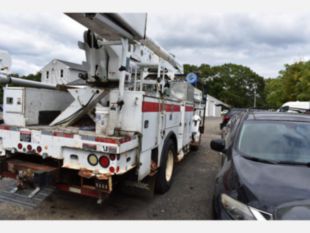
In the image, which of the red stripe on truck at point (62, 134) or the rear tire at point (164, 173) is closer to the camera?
the red stripe on truck at point (62, 134)

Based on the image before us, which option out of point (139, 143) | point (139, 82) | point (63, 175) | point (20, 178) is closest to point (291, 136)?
point (139, 143)

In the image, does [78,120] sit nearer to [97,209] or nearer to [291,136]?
[97,209]

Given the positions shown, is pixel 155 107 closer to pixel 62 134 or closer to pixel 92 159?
pixel 92 159

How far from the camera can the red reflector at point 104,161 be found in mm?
3028

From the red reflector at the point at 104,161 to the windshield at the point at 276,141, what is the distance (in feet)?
5.37

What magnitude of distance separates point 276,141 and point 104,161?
2.18 metres

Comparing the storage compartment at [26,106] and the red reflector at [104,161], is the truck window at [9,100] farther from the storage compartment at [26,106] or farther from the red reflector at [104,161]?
the red reflector at [104,161]

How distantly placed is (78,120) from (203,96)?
5.78 m

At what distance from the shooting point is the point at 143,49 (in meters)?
4.68

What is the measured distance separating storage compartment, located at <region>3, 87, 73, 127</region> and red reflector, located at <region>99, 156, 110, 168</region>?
1.48 meters

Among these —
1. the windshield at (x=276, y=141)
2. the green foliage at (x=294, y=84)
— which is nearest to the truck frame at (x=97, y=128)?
the windshield at (x=276, y=141)

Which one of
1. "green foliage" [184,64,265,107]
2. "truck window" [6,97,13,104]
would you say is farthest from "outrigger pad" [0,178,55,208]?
"green foliage" [184,64,265,107]

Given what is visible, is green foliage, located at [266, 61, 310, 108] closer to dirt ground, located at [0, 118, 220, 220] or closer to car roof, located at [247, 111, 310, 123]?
car roof, located at [247, 111, 310, 123]

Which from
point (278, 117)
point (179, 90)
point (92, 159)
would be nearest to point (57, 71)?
point (179, 90)
